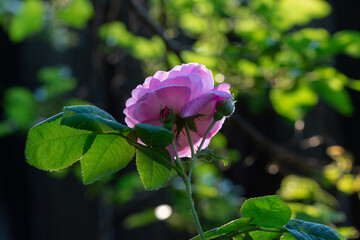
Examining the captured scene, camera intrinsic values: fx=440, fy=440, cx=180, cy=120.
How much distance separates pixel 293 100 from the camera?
1176 millimetres

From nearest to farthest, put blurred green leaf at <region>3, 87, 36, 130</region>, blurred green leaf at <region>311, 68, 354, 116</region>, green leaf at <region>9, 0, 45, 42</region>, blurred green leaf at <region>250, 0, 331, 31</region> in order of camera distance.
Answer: blurred green leaf at <region>311, 68, 354, 116</region> < blurred green leaf at <region>250, 0, 331, 31</region> < green leaf at <region>9, 0, 45, 42</region> < blurred green leaf at <region>3, 87, 36, 130</region>

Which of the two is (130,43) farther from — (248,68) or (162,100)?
(162,100)

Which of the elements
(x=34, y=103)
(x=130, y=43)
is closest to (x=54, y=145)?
(x=130, y=43)

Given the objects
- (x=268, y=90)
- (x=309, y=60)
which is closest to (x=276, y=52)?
(x=309, y=60)

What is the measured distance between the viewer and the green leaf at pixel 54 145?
14.6 inches

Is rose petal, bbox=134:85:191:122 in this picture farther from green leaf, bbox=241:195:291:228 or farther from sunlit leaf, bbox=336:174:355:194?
sunlit leaf, bbox=336:174:355:194

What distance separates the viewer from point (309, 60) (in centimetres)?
111

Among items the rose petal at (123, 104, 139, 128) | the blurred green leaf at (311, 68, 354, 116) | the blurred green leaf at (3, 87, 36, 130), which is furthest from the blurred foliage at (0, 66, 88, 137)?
the rose petal at (123, 104, 139, 128)

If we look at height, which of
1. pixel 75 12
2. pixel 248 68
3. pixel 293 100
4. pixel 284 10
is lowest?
pixel 293 100

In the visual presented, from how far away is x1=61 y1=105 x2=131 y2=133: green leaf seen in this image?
0.34 m

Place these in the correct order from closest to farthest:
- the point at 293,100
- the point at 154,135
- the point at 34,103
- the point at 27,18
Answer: the point at 154,135 < the point at 293,100 < the point at 27,18 < the point at 34,103

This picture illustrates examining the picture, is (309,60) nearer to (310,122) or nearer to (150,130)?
(150,130)

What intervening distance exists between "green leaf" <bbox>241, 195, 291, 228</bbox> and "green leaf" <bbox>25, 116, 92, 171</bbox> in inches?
6.0

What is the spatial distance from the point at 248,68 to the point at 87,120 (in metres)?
0.97
